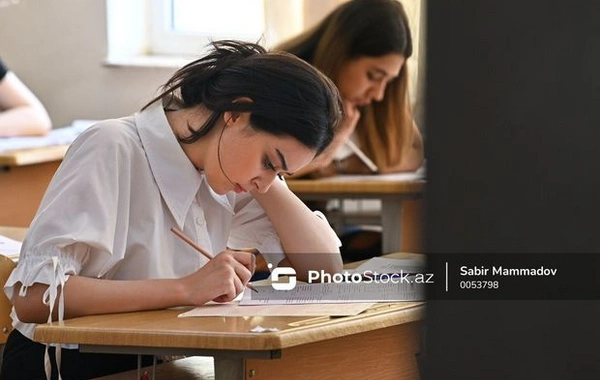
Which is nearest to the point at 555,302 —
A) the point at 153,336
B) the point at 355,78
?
the point at 153,336

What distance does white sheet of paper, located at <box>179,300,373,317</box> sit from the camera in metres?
1.36

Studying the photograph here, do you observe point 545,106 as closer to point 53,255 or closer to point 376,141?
point 53,255

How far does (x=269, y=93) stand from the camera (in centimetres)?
158

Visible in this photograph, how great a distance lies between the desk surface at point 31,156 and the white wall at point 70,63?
106cm

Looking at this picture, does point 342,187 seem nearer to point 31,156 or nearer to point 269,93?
point 31,156

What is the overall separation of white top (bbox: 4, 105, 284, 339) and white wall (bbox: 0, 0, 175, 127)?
9.37ft

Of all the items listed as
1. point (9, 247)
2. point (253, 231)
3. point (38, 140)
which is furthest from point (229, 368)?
point (38, 140)

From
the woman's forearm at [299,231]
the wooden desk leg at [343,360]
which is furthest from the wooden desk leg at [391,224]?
the wooden desk leg at [343,360]

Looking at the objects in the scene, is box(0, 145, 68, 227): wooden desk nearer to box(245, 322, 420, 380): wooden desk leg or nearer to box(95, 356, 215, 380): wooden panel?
box(95, 356, 215, 380): wooden panel

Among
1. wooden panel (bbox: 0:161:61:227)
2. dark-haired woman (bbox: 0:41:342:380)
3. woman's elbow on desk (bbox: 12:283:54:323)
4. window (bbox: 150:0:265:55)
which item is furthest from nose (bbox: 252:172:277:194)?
window (bbox: 150:0:265:55)

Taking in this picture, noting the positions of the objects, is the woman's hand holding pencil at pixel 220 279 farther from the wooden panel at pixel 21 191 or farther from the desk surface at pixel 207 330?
the wooden panel at pixel 21 191

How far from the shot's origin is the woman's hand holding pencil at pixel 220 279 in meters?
1.45

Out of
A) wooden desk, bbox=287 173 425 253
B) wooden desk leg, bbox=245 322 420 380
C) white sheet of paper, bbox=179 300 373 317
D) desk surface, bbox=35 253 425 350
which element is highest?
desk surface, bbox=35 253 425 350

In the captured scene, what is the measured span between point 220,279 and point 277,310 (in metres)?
Result: 0.10
